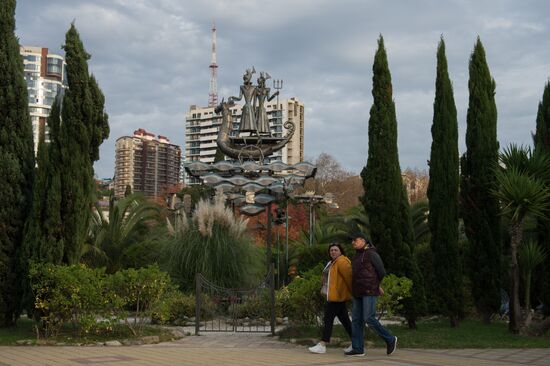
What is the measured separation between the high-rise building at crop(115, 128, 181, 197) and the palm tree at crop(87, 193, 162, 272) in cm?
7424

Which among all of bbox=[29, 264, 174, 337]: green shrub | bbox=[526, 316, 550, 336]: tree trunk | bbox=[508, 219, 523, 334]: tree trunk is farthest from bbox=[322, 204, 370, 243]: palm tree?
bbox=[29, 264, 174, 337]: green shrub

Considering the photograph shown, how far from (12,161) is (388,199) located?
6.38 metres

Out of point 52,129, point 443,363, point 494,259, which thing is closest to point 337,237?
point 494,259

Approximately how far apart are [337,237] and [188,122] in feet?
344

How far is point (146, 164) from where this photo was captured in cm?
9669

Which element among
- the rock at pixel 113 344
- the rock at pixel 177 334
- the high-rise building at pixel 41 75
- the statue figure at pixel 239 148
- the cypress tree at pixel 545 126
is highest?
the high-rise building at pixel 41 75

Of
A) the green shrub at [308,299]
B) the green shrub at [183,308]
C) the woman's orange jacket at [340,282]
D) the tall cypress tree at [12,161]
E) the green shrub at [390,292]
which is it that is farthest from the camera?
the green shrub at [183,308]

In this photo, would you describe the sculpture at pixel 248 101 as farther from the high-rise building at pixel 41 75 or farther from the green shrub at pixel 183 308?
the high-rise building at pixel 41 75

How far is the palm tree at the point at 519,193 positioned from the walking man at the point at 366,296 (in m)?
2.94

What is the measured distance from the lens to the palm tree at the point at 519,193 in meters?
8.95

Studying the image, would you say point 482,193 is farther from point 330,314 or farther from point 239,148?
point 239,148

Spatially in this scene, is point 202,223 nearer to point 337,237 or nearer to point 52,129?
point 52,129

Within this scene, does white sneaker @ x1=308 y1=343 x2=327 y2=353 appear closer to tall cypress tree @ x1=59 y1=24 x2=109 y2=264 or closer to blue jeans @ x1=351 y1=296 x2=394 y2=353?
blue jeans @ x1=351 y1=296 x2=394 y2=353

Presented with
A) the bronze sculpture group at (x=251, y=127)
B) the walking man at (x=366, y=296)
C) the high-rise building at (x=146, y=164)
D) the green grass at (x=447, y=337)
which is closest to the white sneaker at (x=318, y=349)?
the walking man at (x=366, y=296)
